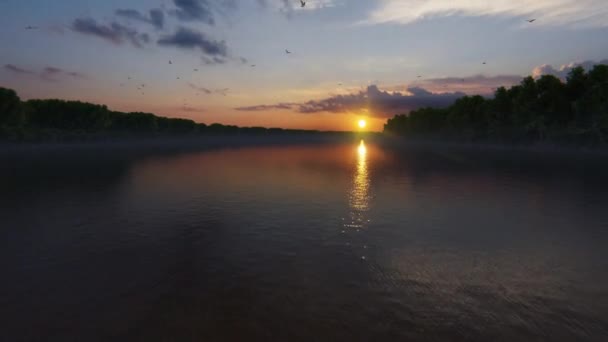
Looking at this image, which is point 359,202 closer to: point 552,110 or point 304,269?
point 304,269

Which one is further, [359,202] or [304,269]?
[359,202]

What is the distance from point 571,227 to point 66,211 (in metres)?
36.7

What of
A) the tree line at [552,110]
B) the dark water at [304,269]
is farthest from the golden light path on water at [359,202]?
the tree line at [552,110]

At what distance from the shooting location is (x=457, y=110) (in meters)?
169

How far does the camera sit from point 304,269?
570 inches

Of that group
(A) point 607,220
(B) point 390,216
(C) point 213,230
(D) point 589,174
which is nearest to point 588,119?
(D) point 589,174

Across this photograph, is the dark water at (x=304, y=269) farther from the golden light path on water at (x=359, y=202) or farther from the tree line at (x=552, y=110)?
the tree line at (x=552, y=110)

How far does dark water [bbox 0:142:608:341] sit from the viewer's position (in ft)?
33.4

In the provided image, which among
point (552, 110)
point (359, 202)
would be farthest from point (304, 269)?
point (552, 110)

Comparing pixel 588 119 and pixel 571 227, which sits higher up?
pixel 588 119

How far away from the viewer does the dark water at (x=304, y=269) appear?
33.4ft

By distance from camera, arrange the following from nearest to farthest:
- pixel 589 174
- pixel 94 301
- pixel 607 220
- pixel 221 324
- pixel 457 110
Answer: pixel 221 324 → pixel 94 301 → pixel 607 220 → pixel 589 174 → pixel 457 110

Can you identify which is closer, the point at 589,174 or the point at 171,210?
the point at 171,210

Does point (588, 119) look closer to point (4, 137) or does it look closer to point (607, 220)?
point (607, 220)
